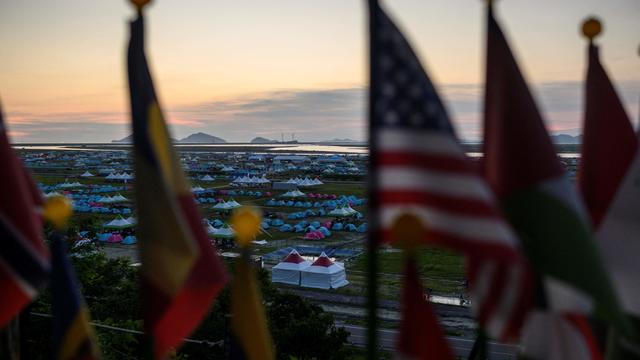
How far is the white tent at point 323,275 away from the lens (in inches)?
826

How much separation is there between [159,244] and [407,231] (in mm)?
1322

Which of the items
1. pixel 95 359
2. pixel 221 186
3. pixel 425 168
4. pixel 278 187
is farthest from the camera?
pixel 221 186

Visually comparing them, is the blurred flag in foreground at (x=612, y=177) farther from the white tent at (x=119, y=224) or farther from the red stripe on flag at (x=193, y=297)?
the white tent at (x=119, y=224)

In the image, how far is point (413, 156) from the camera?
113 inches

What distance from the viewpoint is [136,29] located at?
10.0 ft

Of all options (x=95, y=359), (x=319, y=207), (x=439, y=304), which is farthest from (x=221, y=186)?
(x=95, y=359)

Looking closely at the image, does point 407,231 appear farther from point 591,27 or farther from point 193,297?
point 591,27

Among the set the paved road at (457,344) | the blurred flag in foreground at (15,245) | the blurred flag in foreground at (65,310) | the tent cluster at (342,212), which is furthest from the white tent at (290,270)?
the blurred flag in foreground at (15,245)

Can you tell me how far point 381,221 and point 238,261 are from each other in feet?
2.76

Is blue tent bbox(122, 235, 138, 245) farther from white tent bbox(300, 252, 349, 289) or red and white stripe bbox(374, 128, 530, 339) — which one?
red and white stripe bbox(374, 128, 530, 339)

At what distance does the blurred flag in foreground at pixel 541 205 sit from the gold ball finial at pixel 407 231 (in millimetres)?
621

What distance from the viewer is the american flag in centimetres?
284

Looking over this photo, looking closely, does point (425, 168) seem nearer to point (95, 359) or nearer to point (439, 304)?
point (95, 359)

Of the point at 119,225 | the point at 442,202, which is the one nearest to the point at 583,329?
the point at 442,202
